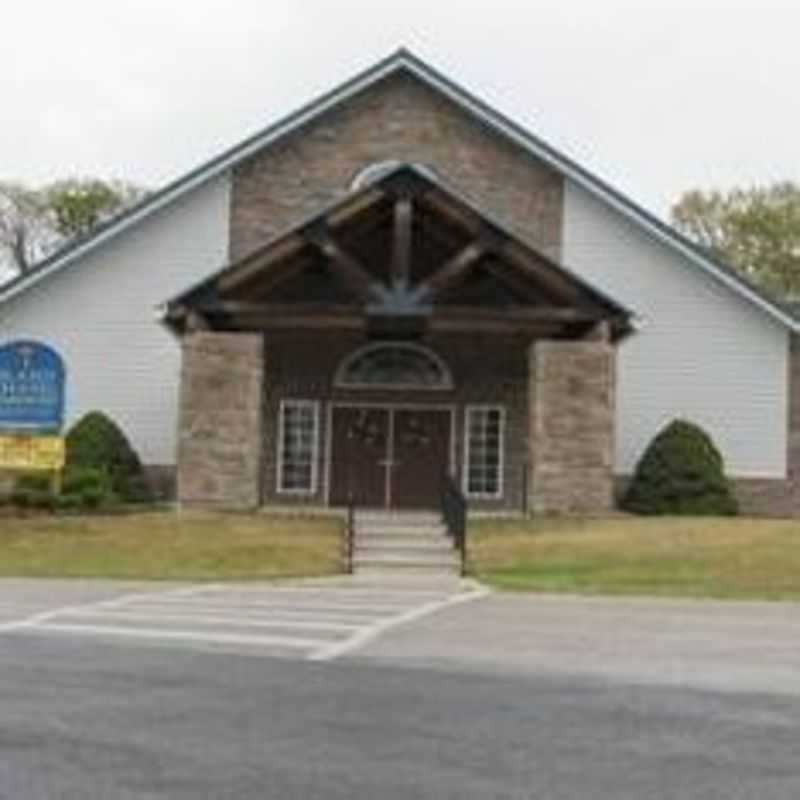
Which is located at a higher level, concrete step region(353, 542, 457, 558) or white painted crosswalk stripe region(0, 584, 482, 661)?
concrete step region(353, 542, 457, 558)

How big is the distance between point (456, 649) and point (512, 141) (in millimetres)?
26744

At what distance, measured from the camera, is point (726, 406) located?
1785 inches

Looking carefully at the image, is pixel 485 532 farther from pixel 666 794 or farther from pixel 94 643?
pixel 666 794

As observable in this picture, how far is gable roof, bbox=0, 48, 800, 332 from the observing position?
44.7 meters

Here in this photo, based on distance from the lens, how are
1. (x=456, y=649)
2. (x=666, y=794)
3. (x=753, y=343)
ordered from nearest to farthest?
1. (x=666, y=794)
2. (x=456, y=649)
3. (x=753, y=343)

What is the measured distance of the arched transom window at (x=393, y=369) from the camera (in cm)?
4400

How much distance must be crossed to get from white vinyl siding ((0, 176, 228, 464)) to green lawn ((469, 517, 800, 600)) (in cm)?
904

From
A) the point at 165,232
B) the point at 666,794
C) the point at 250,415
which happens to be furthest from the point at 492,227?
the point at 666,794

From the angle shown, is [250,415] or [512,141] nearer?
[250,415]

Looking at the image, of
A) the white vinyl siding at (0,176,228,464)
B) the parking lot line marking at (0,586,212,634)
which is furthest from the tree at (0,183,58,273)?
the parking lot line marking at (0,586,212,634)

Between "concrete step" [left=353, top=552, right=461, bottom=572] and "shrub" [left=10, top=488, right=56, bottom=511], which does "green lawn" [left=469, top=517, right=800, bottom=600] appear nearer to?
"concrete step" [left=353, top=552, right=461, bottom=572]

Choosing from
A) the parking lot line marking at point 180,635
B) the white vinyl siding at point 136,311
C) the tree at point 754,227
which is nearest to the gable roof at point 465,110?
the white vinyl siding at point 136,311

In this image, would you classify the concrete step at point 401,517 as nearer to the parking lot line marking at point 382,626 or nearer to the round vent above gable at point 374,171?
the round vent above gable at point 374,171

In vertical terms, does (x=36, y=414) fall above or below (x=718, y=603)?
above
